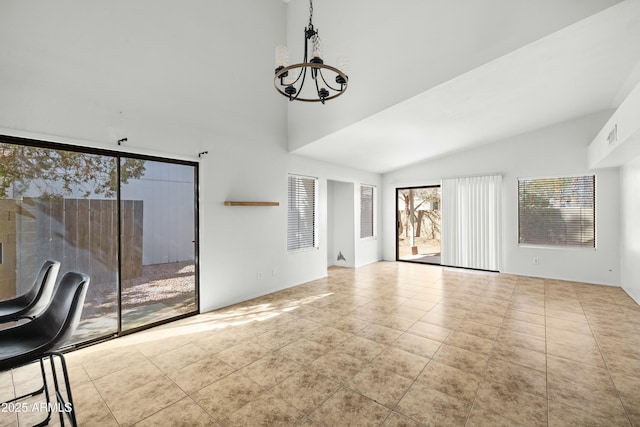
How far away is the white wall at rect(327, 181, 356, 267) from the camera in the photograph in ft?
23.3

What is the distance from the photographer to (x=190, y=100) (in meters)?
3.81

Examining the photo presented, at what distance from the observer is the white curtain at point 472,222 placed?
6.38 meters

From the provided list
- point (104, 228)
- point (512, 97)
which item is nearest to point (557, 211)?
point (512, 97)

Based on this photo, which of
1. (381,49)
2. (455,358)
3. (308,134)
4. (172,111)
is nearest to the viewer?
(455,358)

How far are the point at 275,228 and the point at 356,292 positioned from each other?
5.90ft

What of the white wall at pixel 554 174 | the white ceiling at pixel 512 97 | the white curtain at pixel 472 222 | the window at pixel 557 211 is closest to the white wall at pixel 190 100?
the white ceiling at pixel 512 97

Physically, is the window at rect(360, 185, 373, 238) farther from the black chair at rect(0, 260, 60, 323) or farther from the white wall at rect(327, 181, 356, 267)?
the black chair at rect(0, 260, 60, 323)

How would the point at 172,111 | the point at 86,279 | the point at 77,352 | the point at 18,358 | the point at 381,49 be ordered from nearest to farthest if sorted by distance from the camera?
1. the point at 18,358
2. the point at 86,279
3. the point at 77,352
4. the point at 172,111
5. the point at 381,49

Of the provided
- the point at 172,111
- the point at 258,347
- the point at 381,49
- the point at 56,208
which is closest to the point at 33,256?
the point at 56,208

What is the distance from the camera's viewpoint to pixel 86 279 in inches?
68.7

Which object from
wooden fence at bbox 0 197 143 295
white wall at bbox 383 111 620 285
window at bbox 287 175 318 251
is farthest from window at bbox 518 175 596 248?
wooden fence at bbox 0 197 143 295

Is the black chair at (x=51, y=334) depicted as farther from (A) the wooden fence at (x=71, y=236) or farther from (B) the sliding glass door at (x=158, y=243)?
(B) the sliding glass door at (x=158, y=243)

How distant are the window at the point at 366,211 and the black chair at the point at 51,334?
245 inches

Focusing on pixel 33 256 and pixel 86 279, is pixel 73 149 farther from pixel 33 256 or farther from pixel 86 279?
pixel 86 279
